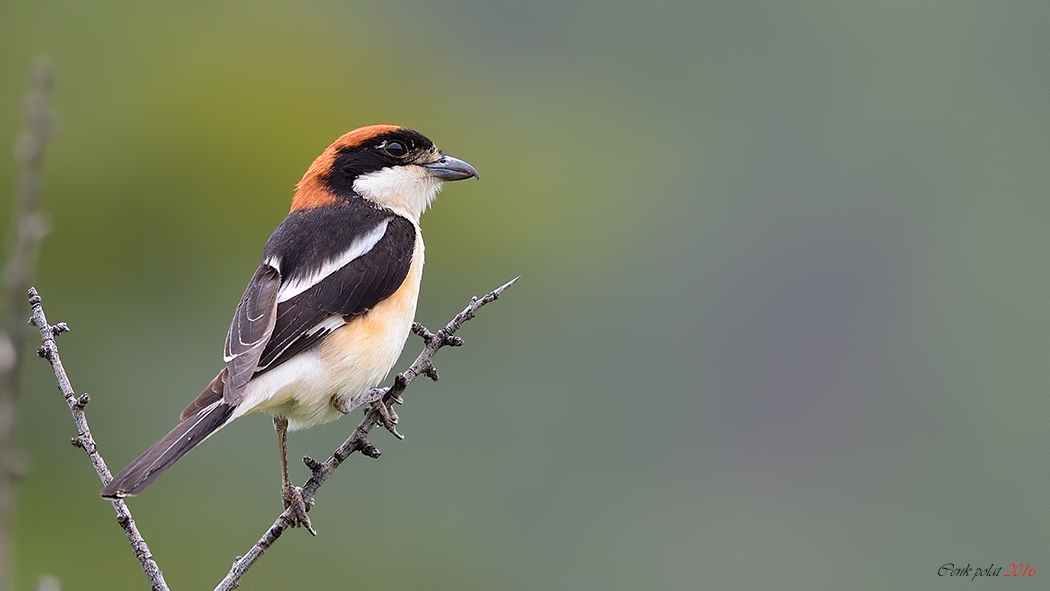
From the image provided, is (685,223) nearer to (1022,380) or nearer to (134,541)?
(1022,380)

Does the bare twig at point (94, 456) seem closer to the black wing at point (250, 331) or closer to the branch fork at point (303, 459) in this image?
the branch fork at point (303, 459)

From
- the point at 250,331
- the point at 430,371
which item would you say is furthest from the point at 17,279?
the point at 250,331

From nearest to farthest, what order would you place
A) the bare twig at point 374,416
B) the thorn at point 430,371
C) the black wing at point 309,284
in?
the bare twig at point 374,416 → the thorn at point 430,371 → the black wing at point 309,284

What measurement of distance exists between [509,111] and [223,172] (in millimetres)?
6981

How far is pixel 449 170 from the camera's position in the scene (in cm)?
467

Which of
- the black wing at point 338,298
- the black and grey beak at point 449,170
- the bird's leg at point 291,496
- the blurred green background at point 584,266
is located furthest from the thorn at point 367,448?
the blurred green background at point 584,266

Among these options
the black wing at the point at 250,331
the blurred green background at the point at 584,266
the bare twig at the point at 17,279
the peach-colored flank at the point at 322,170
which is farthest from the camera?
the blurred green background at the point at 584,266

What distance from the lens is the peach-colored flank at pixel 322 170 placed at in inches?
178

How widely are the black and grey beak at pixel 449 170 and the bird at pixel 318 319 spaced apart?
266 millimetres

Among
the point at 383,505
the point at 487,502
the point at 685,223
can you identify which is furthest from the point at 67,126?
the point at 685,223

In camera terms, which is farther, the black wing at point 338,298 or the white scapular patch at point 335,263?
the white scapular patch at point 335,263

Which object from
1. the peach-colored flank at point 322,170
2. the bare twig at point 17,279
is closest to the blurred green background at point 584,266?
the peach-colored flank at point 322,170

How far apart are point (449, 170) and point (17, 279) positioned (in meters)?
3.28

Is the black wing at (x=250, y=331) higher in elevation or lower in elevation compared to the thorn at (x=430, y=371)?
higher
